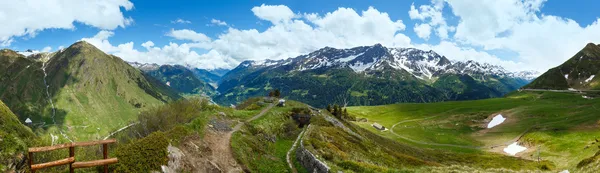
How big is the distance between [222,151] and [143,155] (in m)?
13.4

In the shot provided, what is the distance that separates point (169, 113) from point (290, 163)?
44417mm

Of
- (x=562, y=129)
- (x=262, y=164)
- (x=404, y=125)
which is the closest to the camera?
(x=262, y=164)

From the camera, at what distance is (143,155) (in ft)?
93.9

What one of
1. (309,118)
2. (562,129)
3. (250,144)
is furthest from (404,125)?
(250,144)

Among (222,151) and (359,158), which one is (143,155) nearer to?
(222,151)

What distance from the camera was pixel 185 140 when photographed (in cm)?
A: 3753

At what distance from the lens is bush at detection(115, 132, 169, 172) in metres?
26.8

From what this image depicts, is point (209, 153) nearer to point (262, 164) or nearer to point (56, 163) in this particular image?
point (262, 164)

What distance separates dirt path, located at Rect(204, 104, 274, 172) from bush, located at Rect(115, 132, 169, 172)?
7371 millimetres

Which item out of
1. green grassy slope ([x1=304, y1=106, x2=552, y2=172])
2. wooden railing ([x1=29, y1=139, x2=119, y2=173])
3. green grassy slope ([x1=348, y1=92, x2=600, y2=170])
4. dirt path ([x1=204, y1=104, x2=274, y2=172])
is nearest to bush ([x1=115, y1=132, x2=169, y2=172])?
wooden railing ([x1=29, y1=139, x2=119, y2=173])

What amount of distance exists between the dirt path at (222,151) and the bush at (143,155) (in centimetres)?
737

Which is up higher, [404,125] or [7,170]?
[7,170]

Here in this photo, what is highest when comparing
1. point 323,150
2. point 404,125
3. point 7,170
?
point 7,170

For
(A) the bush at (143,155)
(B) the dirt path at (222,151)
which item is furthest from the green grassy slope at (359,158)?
(A) the bush at (143,155)
